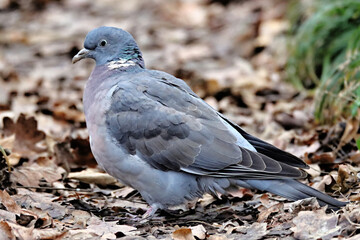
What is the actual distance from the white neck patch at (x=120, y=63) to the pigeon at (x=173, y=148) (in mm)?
342

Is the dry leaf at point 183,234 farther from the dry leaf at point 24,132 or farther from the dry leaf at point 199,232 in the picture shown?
the dry leaf at point 24,132

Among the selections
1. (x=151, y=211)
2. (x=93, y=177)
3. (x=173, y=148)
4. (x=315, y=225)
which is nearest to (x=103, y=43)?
(x=93, y=177)

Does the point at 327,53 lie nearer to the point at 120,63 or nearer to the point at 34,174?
the point at 120,63

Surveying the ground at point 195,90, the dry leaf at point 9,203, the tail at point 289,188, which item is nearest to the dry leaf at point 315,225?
the ground at point 195,90

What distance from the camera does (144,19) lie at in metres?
10.8

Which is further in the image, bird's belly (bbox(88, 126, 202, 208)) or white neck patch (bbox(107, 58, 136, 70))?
white neck patch (bbox(107, 58, 136, 70))

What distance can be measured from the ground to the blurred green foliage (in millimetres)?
219

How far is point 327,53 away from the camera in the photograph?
684 cm

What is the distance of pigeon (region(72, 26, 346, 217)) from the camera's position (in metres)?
3.91

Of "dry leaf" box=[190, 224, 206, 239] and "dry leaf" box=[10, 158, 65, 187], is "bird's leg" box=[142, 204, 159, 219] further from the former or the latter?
"dry leaf" box=[10, 158, 65, 187]

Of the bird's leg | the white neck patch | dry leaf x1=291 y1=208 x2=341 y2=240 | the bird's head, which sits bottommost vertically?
the bird's leg

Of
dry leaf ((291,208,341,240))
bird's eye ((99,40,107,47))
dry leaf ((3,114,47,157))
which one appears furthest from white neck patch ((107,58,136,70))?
dry leaf ((291,208,341,240))

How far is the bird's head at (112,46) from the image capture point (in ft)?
15.1

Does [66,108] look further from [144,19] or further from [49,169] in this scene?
[144,19]
